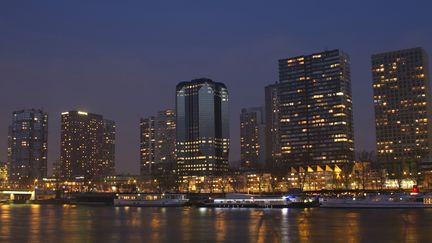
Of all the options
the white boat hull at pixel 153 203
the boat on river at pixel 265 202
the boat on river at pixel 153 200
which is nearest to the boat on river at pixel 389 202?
the boat on river at pixel 265 202

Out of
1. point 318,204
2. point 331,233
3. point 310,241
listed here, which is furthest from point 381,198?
point 310,241

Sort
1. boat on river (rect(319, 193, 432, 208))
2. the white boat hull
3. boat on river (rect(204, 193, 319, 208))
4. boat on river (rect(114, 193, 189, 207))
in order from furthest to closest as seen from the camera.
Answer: boat on river (rect(114, 193, 189, 207)) → the white boat hull → boat on river (rect(204, 193, 319, 208)) → boat on river (rect(319, 193, 432, 208))

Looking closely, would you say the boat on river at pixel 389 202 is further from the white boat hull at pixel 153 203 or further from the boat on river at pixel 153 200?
the boat on river at pixel 153 200

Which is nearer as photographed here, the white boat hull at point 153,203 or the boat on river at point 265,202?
the boat on river at point 265,202

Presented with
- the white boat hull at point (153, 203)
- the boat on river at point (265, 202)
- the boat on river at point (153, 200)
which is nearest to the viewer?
the boat on river at point (265, 202)

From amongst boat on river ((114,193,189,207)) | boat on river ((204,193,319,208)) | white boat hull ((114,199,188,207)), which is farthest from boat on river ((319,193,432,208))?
boat on river ((114,193,189,207))

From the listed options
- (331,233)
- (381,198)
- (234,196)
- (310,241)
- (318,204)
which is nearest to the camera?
(310,241)

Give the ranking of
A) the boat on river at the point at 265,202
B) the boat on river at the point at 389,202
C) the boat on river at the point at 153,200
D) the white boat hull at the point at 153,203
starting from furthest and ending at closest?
the boat on river at the point at 153,200
the white boat hull at the point at 153,203
the boat on river at the point at 265,202
the boat on river at the point at 389,202

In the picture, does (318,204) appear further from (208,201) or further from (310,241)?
(310,241)

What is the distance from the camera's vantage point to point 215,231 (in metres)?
62.8

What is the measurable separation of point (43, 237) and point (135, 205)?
400 feet

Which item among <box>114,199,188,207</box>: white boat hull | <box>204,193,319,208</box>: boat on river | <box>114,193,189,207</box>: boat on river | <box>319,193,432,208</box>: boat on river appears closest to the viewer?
<box>319,193,432,208</box>: boat on river

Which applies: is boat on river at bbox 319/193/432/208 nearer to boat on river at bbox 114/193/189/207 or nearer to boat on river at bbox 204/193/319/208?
boat on river at bbox 204/193/319/208

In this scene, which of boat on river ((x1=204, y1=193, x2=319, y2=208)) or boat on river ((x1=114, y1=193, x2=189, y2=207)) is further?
boat on river ((x1=114, y1=193, x2=189, y2=207))
